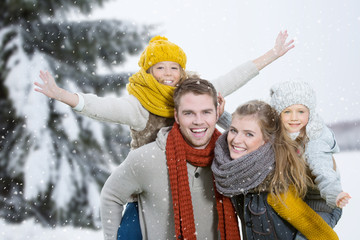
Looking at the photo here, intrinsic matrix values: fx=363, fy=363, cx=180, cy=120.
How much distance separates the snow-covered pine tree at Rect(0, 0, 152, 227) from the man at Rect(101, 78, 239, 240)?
1.94m

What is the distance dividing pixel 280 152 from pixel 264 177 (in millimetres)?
194

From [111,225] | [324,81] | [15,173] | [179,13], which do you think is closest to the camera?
[111,225]

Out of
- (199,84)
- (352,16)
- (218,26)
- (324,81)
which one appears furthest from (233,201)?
(218,26)

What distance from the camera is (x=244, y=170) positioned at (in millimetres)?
2143

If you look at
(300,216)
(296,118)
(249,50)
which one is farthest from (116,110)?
(249,50)

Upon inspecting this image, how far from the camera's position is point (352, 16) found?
1875 centimetres

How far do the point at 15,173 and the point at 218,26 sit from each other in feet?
68.0

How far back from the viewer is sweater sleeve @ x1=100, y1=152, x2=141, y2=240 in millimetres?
2486

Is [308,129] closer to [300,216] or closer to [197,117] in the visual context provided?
[300,216]

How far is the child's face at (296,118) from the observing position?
2.34 meters

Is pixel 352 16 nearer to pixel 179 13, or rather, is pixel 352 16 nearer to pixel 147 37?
pixel 179 13

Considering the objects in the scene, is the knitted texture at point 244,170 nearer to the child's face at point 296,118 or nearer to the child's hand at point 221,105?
the child's face at point 296,118

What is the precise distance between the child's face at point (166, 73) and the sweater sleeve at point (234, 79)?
338mm

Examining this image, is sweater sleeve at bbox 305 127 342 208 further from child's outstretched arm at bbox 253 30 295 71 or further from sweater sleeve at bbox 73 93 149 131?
sweater sleeve at bbox 73 93 149 131
